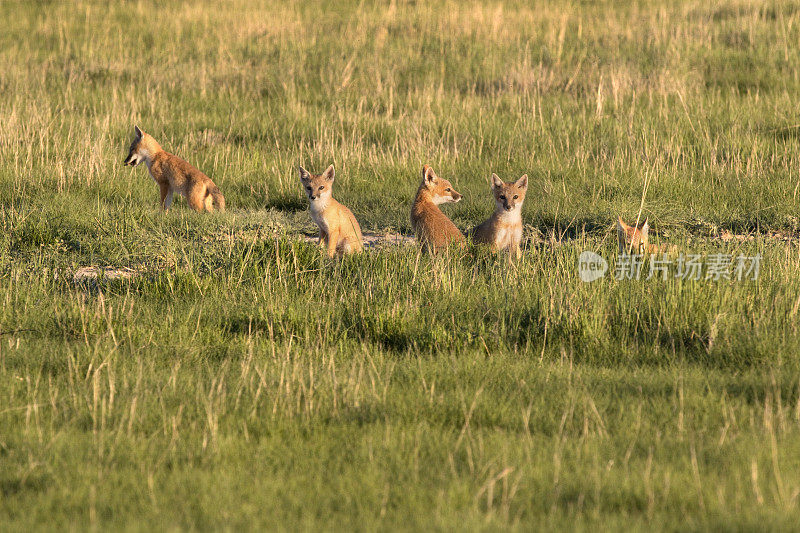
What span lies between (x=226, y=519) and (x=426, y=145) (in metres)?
8.52

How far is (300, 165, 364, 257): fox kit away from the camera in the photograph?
8.54m

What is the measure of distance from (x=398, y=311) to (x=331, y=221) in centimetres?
282

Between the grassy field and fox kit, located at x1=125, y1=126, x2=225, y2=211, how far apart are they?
0.91 ft

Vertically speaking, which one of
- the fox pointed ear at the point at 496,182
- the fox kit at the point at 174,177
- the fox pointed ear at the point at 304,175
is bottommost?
the fox kit at the point at 174,177

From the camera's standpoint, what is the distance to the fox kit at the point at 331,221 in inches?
336

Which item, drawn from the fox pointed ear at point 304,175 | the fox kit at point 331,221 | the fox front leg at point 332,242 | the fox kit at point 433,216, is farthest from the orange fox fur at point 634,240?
the fox pointed ear at point 304,175

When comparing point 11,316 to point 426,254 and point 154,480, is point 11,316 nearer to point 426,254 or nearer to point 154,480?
point 154,480

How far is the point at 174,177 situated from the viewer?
9.97 m

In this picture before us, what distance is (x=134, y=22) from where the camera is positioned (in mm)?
19188

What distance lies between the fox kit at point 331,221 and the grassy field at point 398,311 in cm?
38

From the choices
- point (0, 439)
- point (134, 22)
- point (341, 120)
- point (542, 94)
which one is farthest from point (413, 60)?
point (0, 439)

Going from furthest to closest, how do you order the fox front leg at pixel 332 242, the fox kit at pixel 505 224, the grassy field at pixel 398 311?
1. the fox front leg at pixel 332 242
2. the fox kit at pixel 505 224
3. the grassy field at pixel 398 311

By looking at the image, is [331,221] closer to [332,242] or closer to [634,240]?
[332,242]

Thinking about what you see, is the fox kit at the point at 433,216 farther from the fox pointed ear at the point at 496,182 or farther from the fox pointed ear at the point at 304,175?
the fox pointed ear at the point at 304,175
